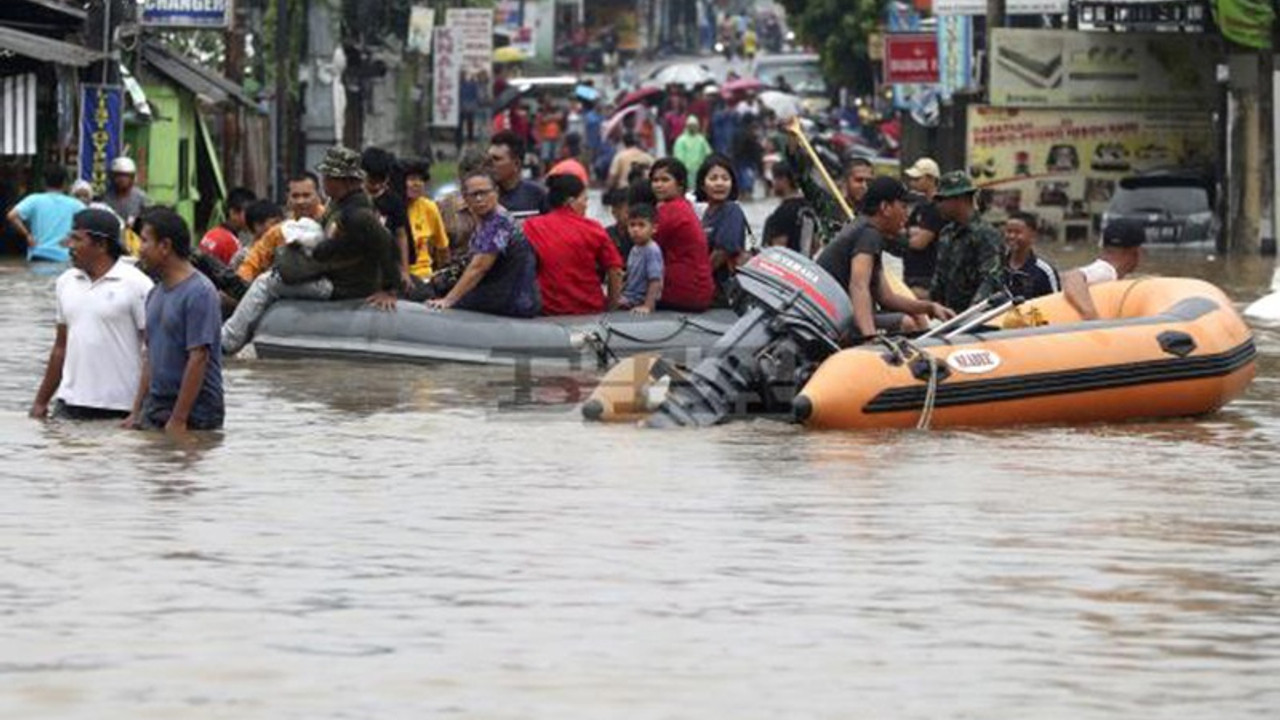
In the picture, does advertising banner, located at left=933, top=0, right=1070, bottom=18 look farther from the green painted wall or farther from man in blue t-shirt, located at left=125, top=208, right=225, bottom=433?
man in blue t-shirt, located at left=125, top=208, right=225, bottom=433

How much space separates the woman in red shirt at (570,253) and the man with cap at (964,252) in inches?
130

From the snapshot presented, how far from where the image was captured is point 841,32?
80062mm

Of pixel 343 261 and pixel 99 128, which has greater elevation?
pixel 99 128

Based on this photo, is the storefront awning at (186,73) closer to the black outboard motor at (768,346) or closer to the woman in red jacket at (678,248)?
the woman in red jacket at (678,248)

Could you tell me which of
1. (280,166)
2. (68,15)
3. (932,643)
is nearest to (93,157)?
(68,15)

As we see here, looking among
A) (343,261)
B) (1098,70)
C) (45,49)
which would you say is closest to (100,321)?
(343,261)

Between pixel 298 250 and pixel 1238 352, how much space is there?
6.25 metres

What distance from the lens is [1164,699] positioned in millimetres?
9836

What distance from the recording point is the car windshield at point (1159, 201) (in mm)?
43188

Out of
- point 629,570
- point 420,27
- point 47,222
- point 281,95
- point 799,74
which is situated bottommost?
point 629,570

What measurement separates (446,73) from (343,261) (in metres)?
39.7

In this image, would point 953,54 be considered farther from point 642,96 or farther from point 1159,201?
point 1159,201

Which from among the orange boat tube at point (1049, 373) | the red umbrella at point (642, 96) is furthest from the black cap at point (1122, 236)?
the red umbrella at point (642, 96)

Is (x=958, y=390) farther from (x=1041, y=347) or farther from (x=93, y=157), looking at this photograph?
(x=93, y=157)
